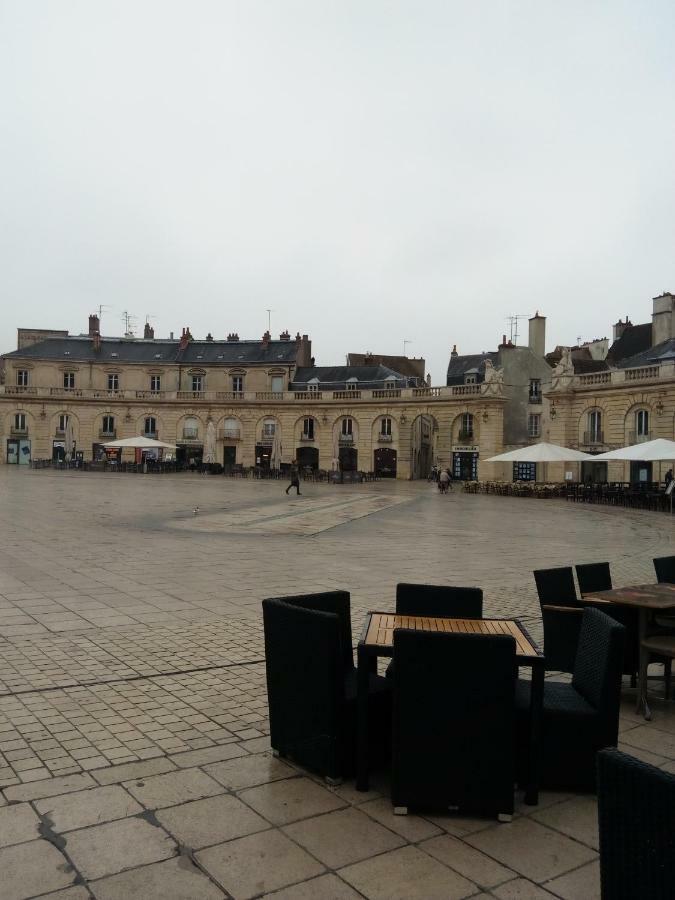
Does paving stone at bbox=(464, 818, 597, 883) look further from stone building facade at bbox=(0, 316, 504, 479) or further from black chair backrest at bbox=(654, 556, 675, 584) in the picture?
stone building facade at bbox=(0, 316, 504, 479)

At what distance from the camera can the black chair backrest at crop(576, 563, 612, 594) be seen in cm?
659

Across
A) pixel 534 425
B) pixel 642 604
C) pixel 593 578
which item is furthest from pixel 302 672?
pixel 534 425

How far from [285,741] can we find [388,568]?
754cm

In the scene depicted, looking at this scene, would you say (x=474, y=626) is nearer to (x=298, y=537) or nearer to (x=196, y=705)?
(x=196, y=705)

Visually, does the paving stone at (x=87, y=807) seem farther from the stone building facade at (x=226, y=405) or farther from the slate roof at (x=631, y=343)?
the slate roof at (x=631, y=343)

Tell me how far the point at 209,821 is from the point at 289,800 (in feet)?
1.52

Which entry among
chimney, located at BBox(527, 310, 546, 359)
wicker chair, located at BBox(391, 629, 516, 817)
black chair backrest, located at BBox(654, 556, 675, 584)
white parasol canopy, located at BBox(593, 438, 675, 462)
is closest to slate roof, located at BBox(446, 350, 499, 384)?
chimney, located at BBox(527, 310, 546, 359)

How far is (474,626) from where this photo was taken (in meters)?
4.79

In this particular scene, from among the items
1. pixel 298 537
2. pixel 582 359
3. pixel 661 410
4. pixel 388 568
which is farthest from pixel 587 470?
pixel 388 568

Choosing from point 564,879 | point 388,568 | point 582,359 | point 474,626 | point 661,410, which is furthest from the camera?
point 582,359

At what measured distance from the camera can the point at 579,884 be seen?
3234 mm

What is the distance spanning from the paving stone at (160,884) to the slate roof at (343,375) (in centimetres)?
5000

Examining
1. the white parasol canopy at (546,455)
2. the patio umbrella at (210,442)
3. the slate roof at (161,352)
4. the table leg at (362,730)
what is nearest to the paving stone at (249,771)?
the table leg at (362,730)

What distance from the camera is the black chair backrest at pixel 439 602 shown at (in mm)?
5176
